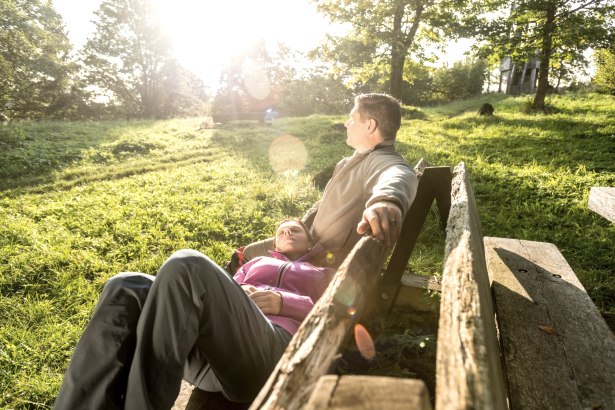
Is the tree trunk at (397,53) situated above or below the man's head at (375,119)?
above

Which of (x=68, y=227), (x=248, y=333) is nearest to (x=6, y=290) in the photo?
(x=68, y=227)

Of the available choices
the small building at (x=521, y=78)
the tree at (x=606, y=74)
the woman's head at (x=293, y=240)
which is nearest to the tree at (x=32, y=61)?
the woman's head at (x=293, y=240)

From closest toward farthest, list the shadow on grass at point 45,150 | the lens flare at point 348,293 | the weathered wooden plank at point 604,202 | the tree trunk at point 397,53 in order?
1. the lens flare at point 348,293
2. the weathered wooden plank at point 604,202
3. the shadow on grass at point 45,150
4. the tree trunk at point 397,53

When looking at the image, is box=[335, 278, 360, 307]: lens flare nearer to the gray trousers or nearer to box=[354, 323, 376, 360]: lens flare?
the gray trousers

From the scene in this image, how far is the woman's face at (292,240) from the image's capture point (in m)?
2.57

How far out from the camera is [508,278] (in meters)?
2.26

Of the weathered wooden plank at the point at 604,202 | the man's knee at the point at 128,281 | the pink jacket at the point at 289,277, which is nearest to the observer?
the man's knee at the point at 128,281

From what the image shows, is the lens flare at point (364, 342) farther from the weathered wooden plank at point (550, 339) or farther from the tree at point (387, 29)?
the tree at point (387, 29)

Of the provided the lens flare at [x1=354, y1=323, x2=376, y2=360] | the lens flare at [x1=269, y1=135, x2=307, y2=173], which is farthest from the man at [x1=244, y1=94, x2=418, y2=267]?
the lens flare at [x1=269, y1=135, x2=307, y2=173]

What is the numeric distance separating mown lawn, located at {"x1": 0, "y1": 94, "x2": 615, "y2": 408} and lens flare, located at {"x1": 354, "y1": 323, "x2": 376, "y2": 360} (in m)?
1.46

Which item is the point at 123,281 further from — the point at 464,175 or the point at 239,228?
the point at 239,228

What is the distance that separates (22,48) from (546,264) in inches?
1188

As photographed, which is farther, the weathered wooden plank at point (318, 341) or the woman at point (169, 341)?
the woman at point (169, 341)

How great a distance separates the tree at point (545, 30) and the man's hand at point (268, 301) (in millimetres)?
14747
